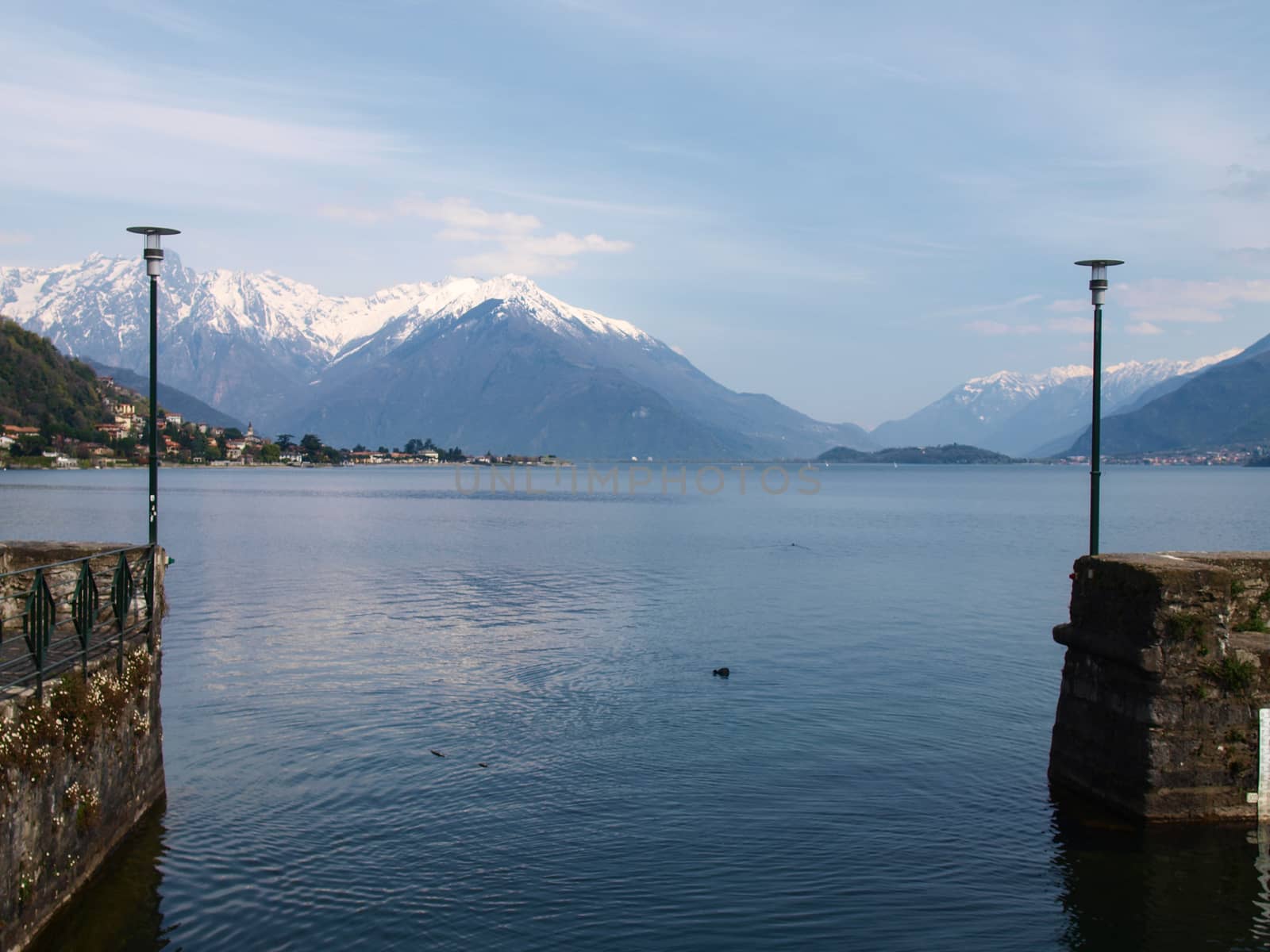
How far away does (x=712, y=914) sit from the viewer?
1259 centimetres

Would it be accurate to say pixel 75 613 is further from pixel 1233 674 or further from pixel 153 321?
pixel 1233 674

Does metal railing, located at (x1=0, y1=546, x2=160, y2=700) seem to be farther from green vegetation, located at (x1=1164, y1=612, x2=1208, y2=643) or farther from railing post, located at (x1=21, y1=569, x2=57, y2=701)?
green vegetation, located at (x1=1164, y1=612, x2=1208, y2=643)

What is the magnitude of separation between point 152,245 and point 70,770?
371 inches

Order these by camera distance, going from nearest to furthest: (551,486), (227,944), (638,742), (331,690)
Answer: (227,944) → (638,742) → (331,690) → (551,486)

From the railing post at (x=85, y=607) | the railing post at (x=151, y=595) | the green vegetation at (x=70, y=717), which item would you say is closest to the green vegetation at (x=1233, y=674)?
the green vegetation at (x=70, y=717)

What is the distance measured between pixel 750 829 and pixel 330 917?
6136 mm

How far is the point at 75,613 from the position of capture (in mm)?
13484

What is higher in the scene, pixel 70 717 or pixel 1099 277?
pixel 1099 277

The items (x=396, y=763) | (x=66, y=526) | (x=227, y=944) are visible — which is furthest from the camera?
(x=66, y=526)

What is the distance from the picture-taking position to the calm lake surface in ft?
40.9

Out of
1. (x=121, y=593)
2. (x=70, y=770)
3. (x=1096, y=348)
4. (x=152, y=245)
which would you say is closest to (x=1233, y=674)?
(x=1096, y=348)

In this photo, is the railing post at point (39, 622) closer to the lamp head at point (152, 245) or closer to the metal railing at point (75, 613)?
the metal railing at point (75, 613)

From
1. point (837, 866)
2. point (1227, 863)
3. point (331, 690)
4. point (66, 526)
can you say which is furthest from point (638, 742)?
point (66, 526)

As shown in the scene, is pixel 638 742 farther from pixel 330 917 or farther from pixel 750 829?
pixel 330 917
